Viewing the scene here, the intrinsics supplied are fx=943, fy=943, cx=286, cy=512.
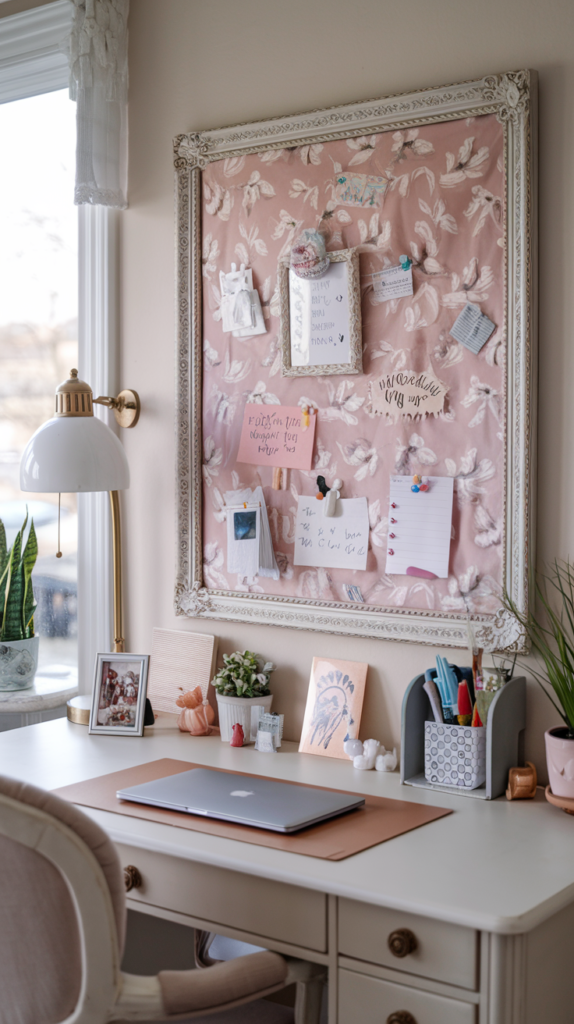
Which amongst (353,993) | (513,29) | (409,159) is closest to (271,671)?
(353,993)

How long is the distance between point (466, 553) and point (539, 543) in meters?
0.13

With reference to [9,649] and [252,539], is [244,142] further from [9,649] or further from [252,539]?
[9,649]

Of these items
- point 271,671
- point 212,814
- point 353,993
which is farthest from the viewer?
point 271,671

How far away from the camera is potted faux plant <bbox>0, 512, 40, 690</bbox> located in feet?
7.52

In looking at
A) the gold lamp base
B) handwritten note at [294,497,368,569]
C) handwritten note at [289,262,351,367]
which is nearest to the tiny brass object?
handwritten note at [294,497,368,569]

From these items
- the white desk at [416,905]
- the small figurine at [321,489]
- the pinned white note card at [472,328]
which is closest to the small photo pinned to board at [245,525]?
the small figurine at [321,489]

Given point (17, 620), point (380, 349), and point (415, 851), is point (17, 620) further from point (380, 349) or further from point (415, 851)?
point (415, 851)

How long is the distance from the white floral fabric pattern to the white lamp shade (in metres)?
0.23

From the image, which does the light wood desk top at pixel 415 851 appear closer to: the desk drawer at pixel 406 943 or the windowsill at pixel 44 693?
the desk drawer at pixel 406 943

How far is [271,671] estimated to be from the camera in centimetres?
197

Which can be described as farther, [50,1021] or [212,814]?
[212,814]

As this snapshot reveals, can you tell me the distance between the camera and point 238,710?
1.93 meters

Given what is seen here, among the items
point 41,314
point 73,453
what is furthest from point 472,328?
point 41,314

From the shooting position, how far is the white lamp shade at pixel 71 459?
193cm
